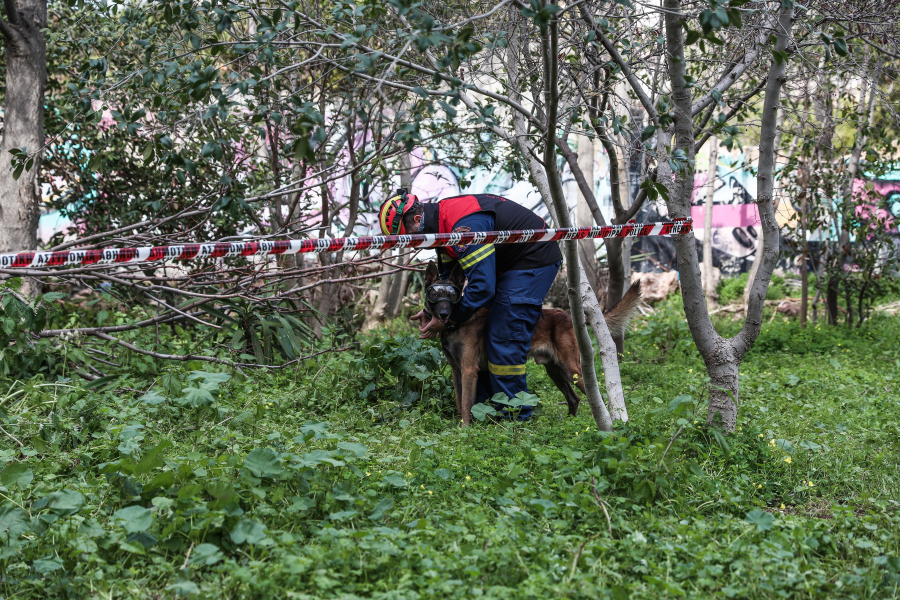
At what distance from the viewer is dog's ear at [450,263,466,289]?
16.5 ft

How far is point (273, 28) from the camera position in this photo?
2.91m

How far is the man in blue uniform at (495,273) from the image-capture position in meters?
4.80

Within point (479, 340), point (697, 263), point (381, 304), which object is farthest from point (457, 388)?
point (381, 304)

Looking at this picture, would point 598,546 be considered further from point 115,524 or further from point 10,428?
point 10,428

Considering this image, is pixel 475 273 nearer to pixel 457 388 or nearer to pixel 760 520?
pixel 457 388

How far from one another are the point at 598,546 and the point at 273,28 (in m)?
2.47

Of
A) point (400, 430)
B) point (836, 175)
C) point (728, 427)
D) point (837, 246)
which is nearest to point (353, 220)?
point (400, 430)

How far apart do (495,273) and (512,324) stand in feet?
1.25

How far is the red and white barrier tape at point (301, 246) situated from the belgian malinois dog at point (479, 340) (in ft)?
1.80

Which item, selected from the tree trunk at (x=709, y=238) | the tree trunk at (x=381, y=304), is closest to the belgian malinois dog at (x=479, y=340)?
the tree trunk at (x=381, y=304)

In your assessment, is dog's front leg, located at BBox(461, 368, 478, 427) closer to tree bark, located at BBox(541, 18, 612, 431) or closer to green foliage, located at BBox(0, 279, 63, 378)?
tree bark, located at BBox(541, 18, 612, 431)

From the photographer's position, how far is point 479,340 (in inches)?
199

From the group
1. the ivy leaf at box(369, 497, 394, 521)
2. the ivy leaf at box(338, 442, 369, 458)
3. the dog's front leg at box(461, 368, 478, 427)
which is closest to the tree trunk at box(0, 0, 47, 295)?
the dog's front leg at box(461, 368, 478, 427)

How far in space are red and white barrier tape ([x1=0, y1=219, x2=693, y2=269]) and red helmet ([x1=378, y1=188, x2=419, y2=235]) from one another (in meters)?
0.51
